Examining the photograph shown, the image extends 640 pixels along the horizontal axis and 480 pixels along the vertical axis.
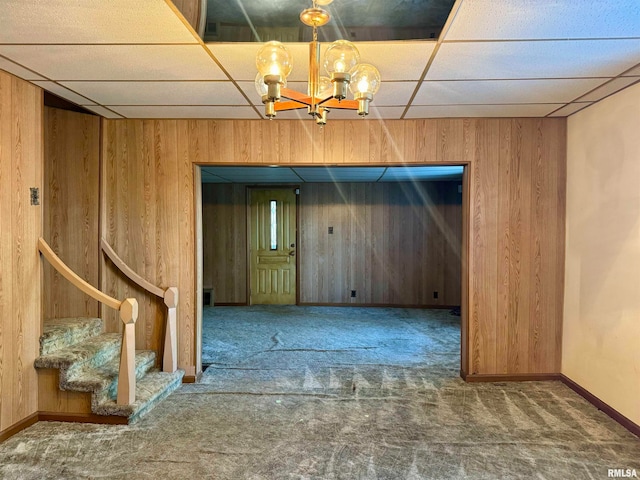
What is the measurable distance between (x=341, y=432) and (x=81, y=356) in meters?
1.98

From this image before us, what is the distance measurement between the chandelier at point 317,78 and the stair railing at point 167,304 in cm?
221

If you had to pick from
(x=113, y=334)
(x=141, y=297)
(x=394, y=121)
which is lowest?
(x=113, y=334)

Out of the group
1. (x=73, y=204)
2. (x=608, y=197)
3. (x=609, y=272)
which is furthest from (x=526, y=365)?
(x=73, y=204)

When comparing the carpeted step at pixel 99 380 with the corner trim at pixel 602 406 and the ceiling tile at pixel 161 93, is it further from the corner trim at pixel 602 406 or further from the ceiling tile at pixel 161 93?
the corner trim at pixel 602 406

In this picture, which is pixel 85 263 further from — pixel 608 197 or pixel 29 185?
pixel 608 197

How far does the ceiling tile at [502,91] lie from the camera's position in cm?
263

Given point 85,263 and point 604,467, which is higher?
point 85,263

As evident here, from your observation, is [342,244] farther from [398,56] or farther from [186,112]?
[398,56]

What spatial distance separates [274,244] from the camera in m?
7.30

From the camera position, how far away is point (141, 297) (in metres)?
3.62

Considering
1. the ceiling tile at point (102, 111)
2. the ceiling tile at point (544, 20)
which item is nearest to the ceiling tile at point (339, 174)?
the ceiling tile at point (102, 111)

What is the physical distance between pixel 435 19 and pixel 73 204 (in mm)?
3284

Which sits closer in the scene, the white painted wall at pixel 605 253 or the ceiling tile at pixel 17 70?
the ceiling tile at pixel 17 70

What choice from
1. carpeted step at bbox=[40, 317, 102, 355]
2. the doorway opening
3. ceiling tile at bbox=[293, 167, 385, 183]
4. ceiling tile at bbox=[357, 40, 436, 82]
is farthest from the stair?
the doorway opening
